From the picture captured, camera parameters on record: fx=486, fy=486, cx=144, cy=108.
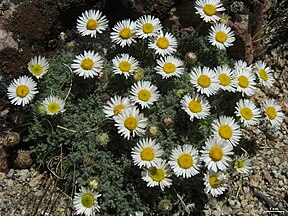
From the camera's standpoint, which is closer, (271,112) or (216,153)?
(216,153)

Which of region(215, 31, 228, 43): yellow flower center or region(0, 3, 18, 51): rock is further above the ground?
region(215, 31, 228, 43): yellow flower center

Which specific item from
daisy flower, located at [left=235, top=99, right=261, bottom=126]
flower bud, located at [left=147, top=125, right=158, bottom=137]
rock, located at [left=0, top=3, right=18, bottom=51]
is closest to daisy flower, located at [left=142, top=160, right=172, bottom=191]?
flower bud, located at [left=147, top=125, right=158, bottom=137]

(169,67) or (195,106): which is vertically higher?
(169,67)

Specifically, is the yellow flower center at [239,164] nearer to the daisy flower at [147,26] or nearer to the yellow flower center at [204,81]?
the yellow flower center at [204,81]

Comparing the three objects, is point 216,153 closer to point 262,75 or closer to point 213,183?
point 213,183

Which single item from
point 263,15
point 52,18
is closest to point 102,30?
point 52,18

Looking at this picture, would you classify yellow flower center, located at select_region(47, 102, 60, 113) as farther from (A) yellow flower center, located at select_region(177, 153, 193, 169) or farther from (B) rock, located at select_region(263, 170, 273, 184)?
(B) rock, located at select_region(263, 170, 273, 184)

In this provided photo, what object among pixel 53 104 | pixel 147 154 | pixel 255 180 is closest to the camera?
pixel 147 154

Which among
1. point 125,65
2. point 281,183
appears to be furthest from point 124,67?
point 281,183
